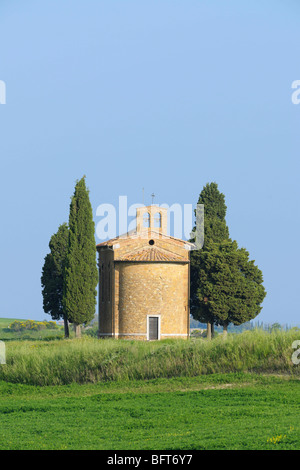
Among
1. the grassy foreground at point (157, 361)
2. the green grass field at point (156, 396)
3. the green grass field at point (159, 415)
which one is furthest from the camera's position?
the grassy foreground at point (157, 361)

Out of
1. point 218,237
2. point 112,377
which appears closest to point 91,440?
point 112,377

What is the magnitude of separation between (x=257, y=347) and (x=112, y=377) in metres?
4.91

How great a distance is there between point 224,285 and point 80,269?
9.44 m

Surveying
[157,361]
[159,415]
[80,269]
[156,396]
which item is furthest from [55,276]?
[159,415]

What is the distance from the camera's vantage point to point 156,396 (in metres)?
18.8

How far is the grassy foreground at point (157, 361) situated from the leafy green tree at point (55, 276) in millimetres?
21971

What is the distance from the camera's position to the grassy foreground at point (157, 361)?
21688 millimetres

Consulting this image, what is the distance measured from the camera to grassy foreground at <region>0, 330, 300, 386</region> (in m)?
21.7

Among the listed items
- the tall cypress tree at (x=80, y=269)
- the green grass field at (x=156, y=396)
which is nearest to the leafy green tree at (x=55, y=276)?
the tall cypress tree at (x=80, y=269)

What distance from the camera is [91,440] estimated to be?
43.4 ft

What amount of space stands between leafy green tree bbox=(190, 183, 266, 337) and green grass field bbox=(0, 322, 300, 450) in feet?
63.0

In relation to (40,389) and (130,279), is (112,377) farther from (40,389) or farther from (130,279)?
(130,279)

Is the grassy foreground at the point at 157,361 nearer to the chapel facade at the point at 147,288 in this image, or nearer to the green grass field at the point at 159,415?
the green grass field at the point at 159,415
